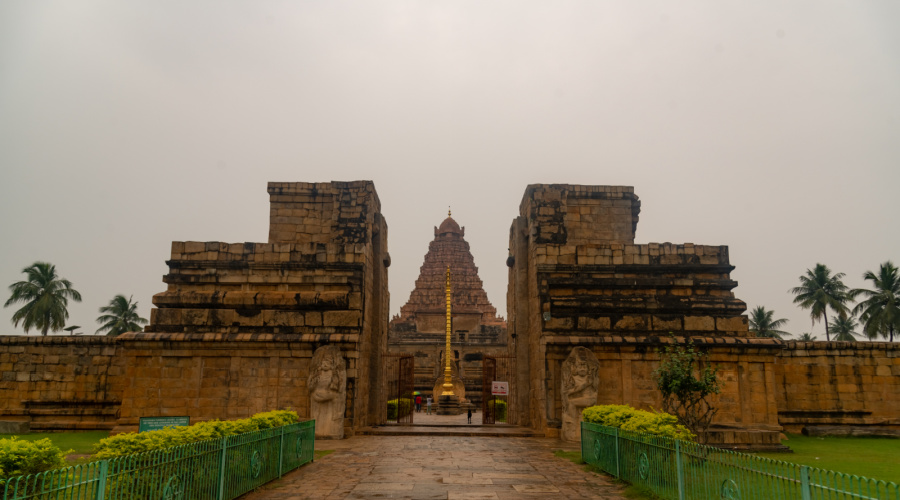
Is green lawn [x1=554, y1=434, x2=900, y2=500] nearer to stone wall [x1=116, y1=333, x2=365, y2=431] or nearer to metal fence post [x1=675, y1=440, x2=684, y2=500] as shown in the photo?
metal fence post [x1=675, y1=440, x2=684, y2=500]

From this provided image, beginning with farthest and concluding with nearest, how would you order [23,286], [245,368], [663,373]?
[23,286], [245,368], [663,373]

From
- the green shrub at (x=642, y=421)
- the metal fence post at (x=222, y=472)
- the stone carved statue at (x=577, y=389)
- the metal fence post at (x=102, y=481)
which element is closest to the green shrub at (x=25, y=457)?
the metal fence post at (x=102, y=481)

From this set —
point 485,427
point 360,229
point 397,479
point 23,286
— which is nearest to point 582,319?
point 485,427

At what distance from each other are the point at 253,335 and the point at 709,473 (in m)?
12.4

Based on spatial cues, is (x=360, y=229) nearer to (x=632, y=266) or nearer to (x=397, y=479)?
(x=632, y=266)

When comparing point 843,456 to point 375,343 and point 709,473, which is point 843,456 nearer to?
point 709,473

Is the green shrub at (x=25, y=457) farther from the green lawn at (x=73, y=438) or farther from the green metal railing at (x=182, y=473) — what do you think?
the green lawn at (x=73, y=438)

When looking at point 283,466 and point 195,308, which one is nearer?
point 283,466

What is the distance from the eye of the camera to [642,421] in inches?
395

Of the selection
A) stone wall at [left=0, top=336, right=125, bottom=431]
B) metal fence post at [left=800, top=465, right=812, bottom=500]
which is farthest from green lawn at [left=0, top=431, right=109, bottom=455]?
metal fence post at [left=800, top=465, right=812, bottom=500]

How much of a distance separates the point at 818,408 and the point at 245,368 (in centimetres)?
1583

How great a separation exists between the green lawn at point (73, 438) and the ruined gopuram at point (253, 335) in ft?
2.92

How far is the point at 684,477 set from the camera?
7.68m

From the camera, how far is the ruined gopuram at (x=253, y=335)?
16.2 metres
